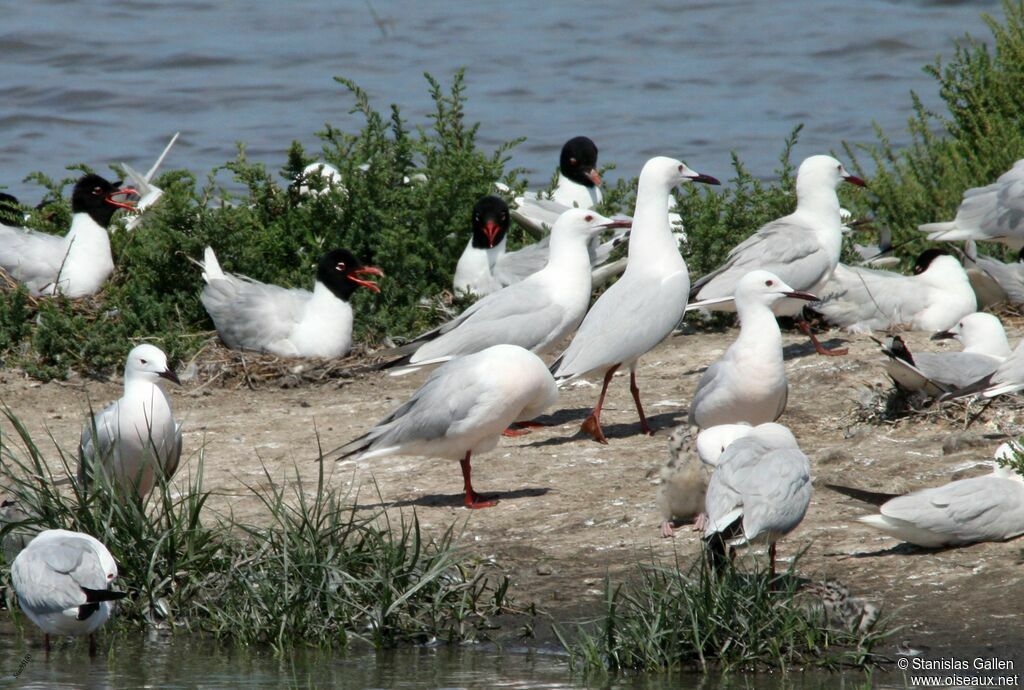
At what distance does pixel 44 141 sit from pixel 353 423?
37.7ft

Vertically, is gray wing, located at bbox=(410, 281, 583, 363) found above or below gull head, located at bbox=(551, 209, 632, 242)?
below

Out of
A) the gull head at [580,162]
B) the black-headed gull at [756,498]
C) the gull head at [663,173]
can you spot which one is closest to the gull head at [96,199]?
the gull head at [580,162]

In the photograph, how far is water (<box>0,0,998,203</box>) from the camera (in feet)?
61.6

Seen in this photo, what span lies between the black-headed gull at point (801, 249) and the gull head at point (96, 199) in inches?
182

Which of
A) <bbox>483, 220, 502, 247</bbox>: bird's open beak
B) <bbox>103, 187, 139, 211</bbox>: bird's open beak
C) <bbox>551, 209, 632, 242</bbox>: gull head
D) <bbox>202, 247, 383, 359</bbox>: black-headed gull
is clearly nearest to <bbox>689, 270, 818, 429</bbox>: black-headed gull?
<bbox>551, 209, 632, 242</bbox>: gull head

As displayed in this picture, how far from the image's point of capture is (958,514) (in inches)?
230

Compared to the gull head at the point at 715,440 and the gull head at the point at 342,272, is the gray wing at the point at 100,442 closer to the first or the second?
the gull head at the point at 715,440

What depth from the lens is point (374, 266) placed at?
35.5 feet

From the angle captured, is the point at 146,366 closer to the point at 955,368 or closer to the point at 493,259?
the point at 493,259

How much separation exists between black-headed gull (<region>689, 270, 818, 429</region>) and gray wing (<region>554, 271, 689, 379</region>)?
778 millimetres

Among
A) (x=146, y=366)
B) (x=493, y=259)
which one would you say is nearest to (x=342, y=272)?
(x=493, y=259)

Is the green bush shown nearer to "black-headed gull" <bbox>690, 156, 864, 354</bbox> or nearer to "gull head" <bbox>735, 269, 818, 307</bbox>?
"black-headed gull" <bbox>690, 156, 864, 354</bbox>

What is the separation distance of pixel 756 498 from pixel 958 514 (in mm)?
923

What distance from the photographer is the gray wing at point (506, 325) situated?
877 centimetres
